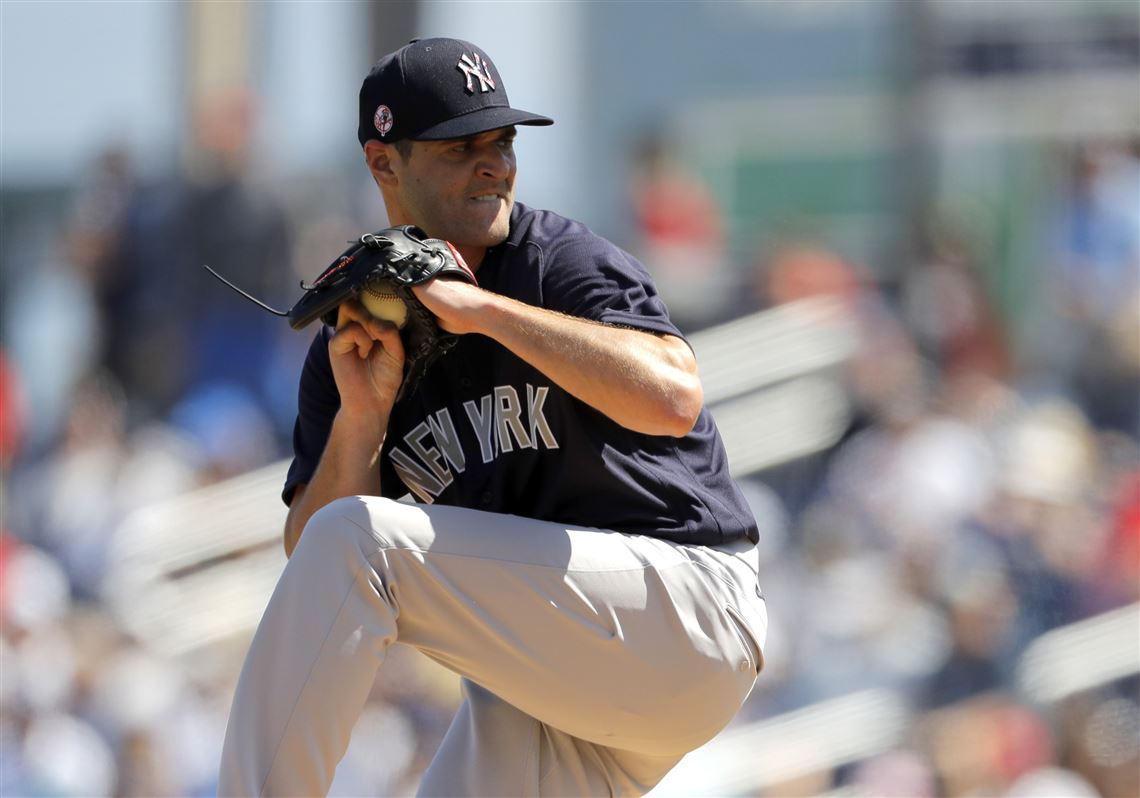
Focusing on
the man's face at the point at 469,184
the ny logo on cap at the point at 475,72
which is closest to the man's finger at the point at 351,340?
the man's face at the point at 469,184

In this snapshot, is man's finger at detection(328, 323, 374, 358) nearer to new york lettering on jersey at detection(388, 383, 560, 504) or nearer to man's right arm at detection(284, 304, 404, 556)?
man's right arm at detection(284, 304, 404, 556)

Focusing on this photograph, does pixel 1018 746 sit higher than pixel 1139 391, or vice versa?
pixel 1139 391

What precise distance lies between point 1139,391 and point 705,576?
5.29m

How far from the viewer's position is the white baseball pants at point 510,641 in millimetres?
2932

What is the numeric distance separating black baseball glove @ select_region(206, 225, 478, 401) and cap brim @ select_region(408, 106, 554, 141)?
224 millimetres

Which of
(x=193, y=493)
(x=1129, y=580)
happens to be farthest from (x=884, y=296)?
(x=193, y=493)

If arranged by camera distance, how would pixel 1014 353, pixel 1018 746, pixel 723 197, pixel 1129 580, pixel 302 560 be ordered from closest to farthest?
pixel 302 560, pixel 1018 746, pixel 1129 580, pixel 1014 353, pixel 723 197

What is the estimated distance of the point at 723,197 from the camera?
57.0 ft

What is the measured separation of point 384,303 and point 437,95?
459mm

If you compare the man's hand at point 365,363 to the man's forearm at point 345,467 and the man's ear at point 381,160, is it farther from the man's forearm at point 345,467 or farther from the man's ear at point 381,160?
the man's ear at point 381,160

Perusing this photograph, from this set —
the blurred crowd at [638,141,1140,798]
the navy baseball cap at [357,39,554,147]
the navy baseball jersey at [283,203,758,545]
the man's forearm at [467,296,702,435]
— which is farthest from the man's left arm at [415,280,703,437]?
the blurred crowd at [638,141,1140,798]

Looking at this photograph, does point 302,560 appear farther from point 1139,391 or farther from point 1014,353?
point 1014,353

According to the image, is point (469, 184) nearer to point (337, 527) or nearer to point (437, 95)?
point (437, 95)

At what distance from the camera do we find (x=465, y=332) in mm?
3086
